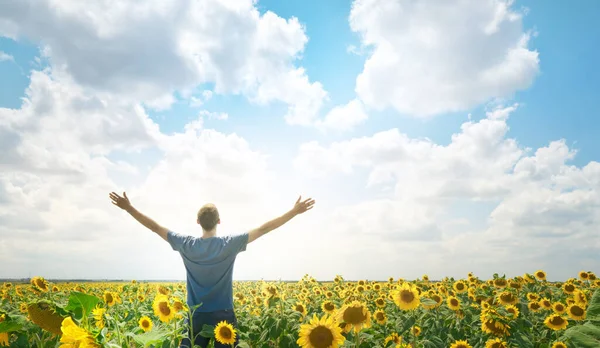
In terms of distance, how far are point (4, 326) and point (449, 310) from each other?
821 centimetres

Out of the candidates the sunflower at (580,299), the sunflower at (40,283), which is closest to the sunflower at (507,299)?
the sunflower at (580,299)

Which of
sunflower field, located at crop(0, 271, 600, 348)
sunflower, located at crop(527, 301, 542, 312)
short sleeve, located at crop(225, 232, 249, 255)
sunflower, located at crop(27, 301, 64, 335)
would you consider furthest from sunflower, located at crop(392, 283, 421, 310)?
sunflower, located at crop(27, 301, 64, 335)

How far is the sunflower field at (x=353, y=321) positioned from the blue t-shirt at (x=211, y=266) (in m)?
0.31

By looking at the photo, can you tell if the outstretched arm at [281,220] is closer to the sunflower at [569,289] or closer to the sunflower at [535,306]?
the sunflower at [535,306]

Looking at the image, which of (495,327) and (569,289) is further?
(569,289)

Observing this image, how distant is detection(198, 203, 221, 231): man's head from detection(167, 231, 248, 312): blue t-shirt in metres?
0.20

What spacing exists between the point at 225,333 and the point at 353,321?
2998 mm

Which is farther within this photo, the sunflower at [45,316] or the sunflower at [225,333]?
the sunflower at [225,333]

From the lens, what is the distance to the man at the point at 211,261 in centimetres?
564

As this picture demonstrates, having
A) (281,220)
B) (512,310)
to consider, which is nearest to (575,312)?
(512,310)

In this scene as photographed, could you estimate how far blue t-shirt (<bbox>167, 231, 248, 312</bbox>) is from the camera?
5625 millimetres

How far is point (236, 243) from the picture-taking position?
5656 mm

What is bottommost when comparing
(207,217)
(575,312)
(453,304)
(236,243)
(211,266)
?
(575,312)

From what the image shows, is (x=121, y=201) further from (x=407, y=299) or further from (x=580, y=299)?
(x=580, y=299)
